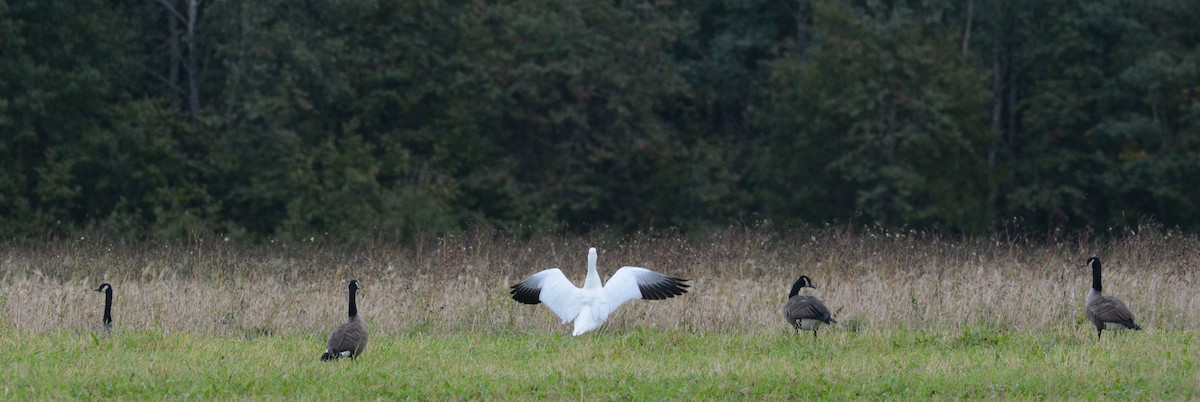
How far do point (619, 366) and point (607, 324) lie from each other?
303 cm

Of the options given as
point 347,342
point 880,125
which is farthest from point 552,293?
point 880,125

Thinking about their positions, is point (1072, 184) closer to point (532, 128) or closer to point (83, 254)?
point (532, 128)

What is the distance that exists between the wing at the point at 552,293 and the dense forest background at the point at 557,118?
22588mm

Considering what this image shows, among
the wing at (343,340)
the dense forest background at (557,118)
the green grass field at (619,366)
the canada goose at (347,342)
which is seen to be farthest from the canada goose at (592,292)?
the dense forest background at (557,118)

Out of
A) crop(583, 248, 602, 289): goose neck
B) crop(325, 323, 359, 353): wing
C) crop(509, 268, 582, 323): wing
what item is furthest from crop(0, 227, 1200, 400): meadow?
crop(583, 248, 602, 289): goose neck

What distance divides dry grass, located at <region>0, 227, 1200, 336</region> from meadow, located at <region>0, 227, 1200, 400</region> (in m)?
0.04

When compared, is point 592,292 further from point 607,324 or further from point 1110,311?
point 1110,311

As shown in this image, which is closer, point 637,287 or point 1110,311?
point 1110,311

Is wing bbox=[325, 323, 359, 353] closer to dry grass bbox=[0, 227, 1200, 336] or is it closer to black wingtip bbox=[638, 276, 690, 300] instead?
dry grass bbox=[0, 227, 1200, 336]

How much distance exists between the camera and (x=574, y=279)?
18.6 metres

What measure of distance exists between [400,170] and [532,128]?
404 centimetres

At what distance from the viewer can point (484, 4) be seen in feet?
139

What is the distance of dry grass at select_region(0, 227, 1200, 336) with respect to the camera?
48.9ft

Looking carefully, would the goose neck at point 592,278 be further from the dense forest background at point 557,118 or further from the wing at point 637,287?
the dense forest background at point 557,118
